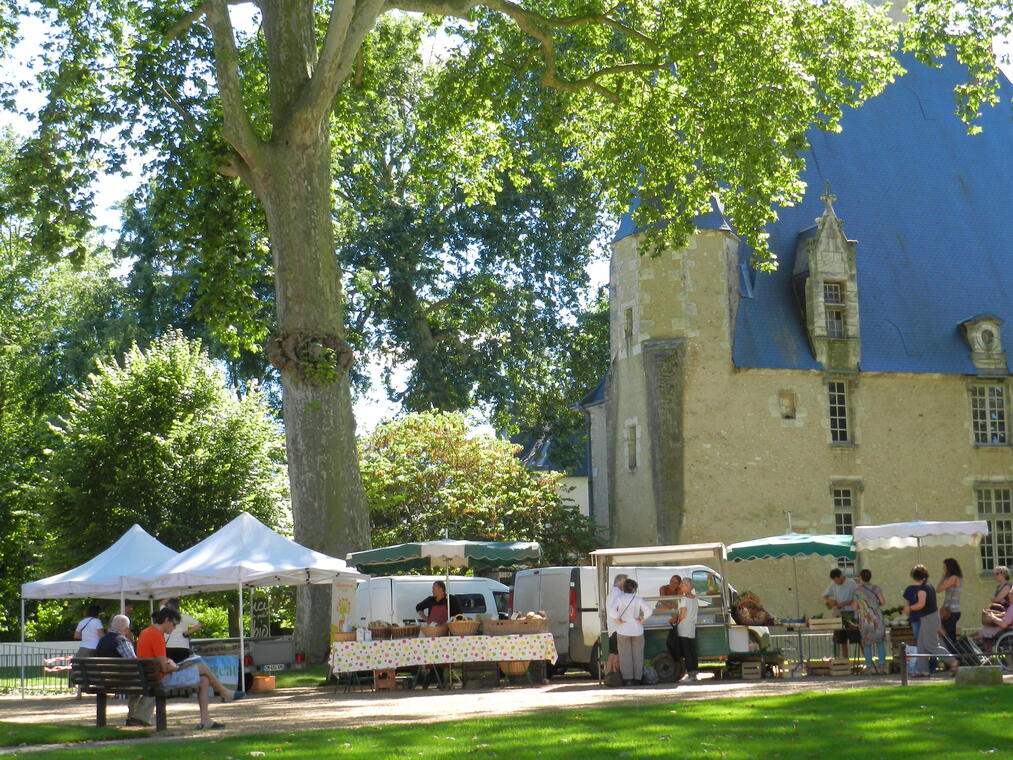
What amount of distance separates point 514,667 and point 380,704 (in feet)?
13.8

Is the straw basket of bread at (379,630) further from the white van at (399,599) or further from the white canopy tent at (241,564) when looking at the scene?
the white van at (399,599)

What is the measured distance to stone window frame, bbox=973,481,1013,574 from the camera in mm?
35625

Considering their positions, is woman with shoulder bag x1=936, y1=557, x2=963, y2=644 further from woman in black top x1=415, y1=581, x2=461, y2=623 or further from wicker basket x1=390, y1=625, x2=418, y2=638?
wicker basket x1=390, y1=625, x2=418, y2=638

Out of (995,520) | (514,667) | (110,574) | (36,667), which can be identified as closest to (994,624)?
(514,667)

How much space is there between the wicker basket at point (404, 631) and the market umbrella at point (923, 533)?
328 inches

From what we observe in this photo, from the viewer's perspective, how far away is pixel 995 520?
117 ft

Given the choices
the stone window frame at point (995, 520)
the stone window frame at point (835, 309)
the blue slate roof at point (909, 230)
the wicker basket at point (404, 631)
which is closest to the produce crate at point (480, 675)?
the wicker basket at point (404, 631)

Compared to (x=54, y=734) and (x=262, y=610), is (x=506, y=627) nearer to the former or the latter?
(x=54, y=734)

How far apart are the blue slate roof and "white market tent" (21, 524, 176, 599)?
55.5 ft

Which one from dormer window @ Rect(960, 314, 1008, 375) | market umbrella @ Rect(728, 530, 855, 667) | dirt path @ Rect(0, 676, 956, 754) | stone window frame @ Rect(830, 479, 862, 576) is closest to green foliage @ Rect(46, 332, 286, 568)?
dirt path @ Rect(0, 676, 956, 754)

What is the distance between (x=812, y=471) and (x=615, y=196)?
33.7ft

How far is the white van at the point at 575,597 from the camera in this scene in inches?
905

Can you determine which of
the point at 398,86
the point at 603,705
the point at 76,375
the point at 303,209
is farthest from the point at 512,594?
the point at 76,375

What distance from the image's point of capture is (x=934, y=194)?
128 ft
